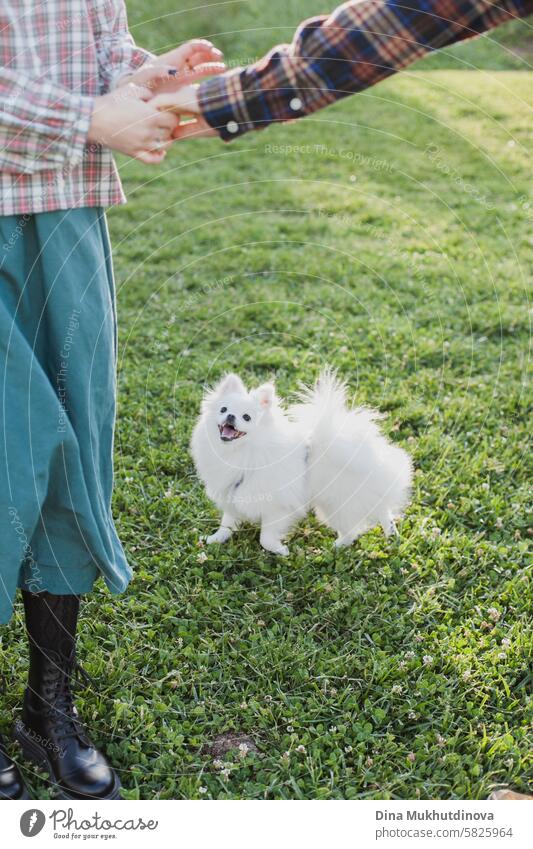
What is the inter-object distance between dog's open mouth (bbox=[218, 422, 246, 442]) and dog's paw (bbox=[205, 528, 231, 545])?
423 mm

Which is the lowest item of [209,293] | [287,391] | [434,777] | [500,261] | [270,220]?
[434,777]

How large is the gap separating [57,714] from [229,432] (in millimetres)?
1084

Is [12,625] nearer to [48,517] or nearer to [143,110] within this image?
[48,517]

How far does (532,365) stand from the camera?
4.46 m

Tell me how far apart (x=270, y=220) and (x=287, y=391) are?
7.85ft

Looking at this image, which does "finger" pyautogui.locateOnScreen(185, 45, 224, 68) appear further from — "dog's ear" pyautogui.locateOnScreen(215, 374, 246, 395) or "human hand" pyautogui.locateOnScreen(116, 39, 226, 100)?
"dog's ear" pyautogui.locateOnScreen(215, 374, 246, 395)

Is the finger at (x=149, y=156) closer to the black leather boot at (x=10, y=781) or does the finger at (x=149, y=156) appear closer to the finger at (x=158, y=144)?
the finger at (x=158, y=144)

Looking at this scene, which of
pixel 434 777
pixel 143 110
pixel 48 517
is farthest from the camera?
pixel 434 777

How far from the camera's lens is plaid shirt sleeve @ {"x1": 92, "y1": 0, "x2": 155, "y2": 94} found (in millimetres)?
2064

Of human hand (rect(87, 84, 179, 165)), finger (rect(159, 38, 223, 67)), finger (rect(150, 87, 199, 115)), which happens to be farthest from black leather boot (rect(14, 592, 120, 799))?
finger (rect(159, 38, 223, 67))

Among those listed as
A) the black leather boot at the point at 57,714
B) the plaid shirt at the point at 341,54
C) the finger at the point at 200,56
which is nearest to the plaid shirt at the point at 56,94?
the finger at the point at 200,56

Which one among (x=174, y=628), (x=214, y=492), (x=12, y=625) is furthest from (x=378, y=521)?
(x=12, y=625)

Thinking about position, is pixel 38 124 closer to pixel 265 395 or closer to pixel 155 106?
pixel 155 106

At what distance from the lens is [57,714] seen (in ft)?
7.71
